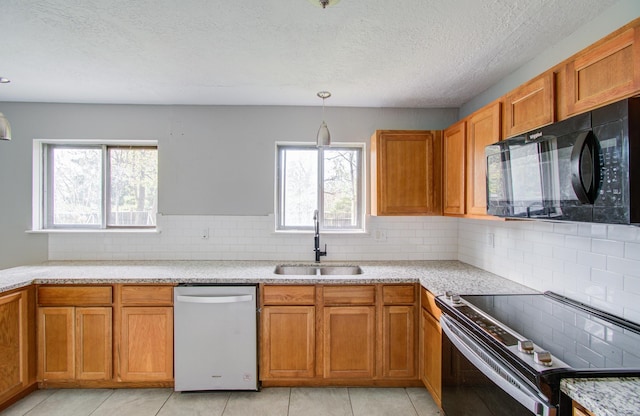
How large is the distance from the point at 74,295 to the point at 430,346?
266 centimetres

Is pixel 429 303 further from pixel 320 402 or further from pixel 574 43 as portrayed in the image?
pixel 574 43

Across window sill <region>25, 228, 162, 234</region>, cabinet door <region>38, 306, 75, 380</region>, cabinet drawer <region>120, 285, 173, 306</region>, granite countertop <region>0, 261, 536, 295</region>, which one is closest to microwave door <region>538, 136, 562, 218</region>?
granite countertop <region>0, 261, 536, 295</region>

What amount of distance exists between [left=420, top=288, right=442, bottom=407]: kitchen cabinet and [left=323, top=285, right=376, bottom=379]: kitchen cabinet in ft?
1.19

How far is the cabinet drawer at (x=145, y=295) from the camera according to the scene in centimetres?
234

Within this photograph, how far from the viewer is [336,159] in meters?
3.15

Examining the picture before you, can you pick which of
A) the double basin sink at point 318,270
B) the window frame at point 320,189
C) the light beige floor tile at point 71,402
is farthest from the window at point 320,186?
the light beige floor tile at point 71,402

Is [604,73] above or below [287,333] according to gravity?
above

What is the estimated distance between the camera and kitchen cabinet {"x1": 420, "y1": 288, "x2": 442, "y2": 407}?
2.02 meters

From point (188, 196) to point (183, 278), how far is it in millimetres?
973

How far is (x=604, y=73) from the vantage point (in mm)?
1252

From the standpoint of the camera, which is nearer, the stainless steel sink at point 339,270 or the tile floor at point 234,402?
the tile floor at point 234,402

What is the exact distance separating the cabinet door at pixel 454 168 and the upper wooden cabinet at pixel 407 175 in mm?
79

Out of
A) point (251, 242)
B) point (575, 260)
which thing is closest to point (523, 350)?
point (575, 260)

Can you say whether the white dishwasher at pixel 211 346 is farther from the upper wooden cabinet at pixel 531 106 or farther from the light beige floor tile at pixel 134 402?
the upper wooden cabinet at pixel 531 106
